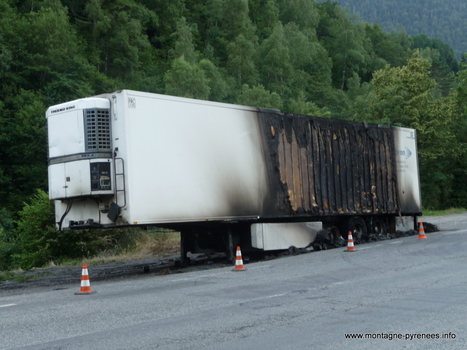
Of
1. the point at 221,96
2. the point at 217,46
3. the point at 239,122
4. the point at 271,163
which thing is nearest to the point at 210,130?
the point at 239,122

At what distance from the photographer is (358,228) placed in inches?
800

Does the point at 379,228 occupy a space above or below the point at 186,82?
below

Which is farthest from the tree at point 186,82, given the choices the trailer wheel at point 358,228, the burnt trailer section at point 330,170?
the trailer wheel at point 358,228

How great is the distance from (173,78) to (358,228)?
46679mm

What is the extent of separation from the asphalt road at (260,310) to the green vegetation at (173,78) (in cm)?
1121

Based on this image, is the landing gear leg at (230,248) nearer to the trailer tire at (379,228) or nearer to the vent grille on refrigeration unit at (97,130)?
the vent grille on refrigeration unit at (97,130)

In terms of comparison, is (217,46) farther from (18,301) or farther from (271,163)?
(18,301)

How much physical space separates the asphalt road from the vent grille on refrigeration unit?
2771 millimetres

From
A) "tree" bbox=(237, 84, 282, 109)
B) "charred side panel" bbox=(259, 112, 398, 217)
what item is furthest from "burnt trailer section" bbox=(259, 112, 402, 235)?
"tree" bbox=(237, 84, 282, 109)

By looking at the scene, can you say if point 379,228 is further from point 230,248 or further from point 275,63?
point 275,63

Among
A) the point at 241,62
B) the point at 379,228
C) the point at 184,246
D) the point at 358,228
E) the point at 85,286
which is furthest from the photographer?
the point at 241,62

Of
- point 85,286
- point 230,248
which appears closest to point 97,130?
point 85,286

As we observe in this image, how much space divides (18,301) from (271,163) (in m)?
7.84

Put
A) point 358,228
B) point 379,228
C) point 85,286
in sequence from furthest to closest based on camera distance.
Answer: point 379,228, point 358,228, point 85,286
